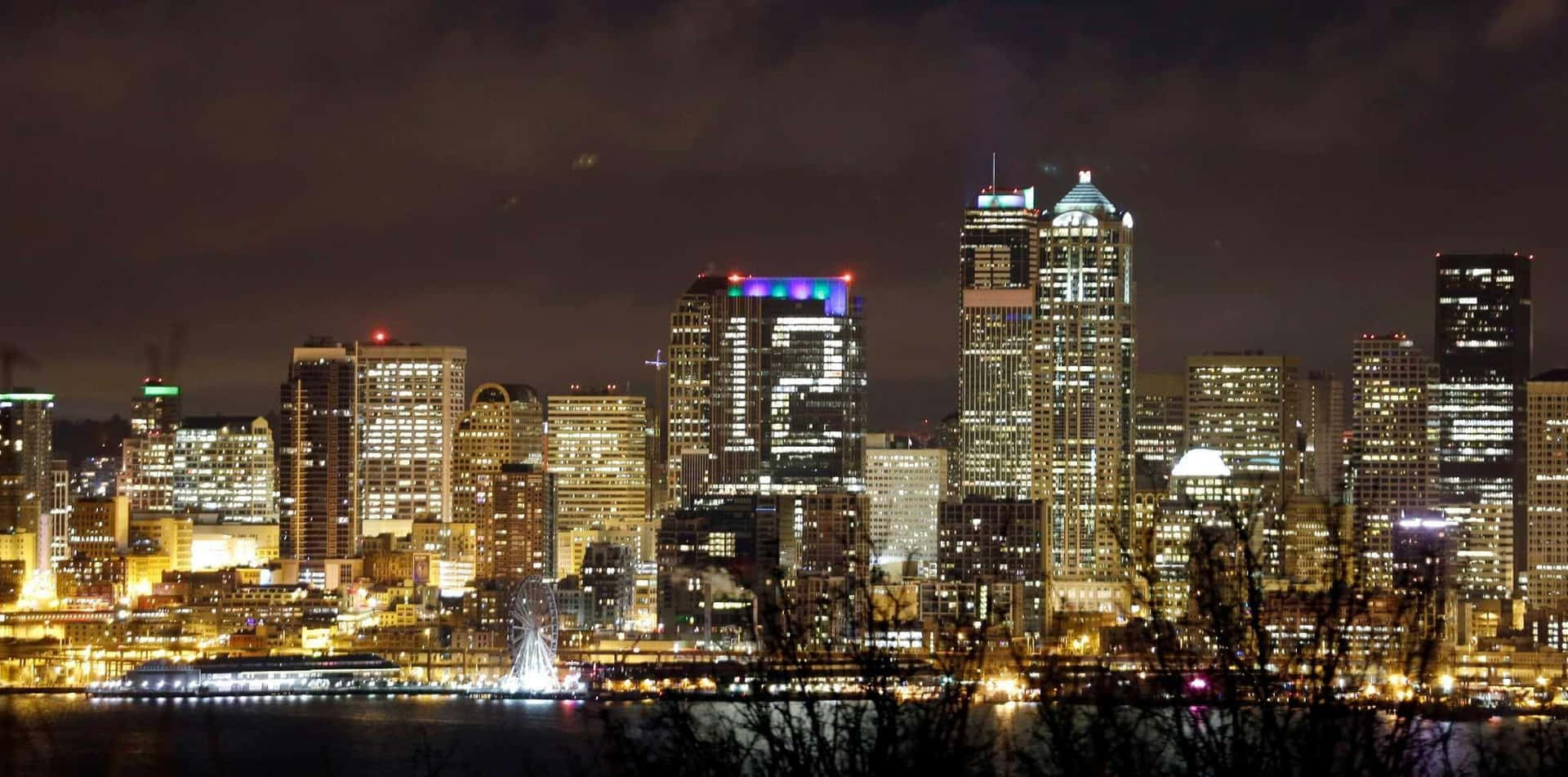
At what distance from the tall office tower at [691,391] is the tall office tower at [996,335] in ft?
15.0

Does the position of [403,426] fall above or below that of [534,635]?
above

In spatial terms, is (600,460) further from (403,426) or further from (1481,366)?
(1481,366)

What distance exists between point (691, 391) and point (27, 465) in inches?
476

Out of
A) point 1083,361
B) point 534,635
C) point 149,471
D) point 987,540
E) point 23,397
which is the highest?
point 1083,361

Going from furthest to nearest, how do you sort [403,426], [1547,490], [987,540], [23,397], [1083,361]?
[403,426]
[23,397]
[1083,361]
[1547,490]
[987,540]

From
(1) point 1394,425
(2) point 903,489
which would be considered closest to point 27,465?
(2) point 903,489

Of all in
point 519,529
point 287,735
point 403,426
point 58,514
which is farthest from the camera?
point 403,426

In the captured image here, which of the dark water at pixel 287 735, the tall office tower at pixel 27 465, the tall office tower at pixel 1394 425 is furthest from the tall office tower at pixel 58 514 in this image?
the tall office tower at pixel 1394 425

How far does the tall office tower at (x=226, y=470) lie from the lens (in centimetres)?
4725

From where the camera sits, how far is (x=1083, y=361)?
→ 40.5 metres

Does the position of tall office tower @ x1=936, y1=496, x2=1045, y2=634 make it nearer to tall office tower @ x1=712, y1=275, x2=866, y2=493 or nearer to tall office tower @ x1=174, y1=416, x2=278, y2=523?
tall office tower @ x1=712, y1=275, x2=866, y2=493

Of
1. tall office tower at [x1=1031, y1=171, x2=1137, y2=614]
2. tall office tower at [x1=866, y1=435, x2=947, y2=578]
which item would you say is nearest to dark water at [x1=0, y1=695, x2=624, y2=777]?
tall office tower at [x1=1031, y1=171, x2=1137, y2=614]

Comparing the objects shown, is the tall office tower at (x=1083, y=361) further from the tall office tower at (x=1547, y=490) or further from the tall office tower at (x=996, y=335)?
the tall office tower at (x=1547, y=490)

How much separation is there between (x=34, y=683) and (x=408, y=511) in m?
15.8
